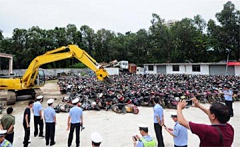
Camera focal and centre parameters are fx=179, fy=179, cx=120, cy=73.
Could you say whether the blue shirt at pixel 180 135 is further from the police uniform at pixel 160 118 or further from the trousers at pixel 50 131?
the trousers at pixel 50 131

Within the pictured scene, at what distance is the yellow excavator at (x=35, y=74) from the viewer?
10.5m

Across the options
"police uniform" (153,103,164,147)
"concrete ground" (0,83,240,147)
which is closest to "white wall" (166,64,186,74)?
"concrete ground" (0,83,240,147)

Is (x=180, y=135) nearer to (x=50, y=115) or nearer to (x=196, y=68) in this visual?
(x=50, y=115)

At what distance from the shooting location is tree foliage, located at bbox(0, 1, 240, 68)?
Answer: 32.1m

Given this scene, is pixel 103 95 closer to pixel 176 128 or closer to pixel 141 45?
pixel 176 128

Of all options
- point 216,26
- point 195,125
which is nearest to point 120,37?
point 216,26

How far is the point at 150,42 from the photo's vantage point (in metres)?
41.1

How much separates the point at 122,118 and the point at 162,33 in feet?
112

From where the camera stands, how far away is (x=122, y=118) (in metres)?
7.77

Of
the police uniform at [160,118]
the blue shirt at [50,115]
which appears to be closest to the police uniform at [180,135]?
the police uniform at [160,118]

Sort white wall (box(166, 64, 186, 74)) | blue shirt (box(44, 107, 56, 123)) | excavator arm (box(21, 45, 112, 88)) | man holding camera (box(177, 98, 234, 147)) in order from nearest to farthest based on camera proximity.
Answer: man holding camera (box(177, 98, 234, 147)), blue shirt (box(44, 107, 56, 123)), excavator arm (box(21, 45, 112, 88)), white wall (box(166, 64, 186, 74))

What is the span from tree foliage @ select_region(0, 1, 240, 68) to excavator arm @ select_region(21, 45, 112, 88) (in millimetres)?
27599

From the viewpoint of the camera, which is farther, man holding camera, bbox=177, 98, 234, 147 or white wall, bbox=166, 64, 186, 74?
white wall, bbox=166, 64, 186, 74

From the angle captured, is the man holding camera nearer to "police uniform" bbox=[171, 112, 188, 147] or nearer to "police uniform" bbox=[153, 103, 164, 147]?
"police uniform" bbox=[171, 112, 188, 147]
